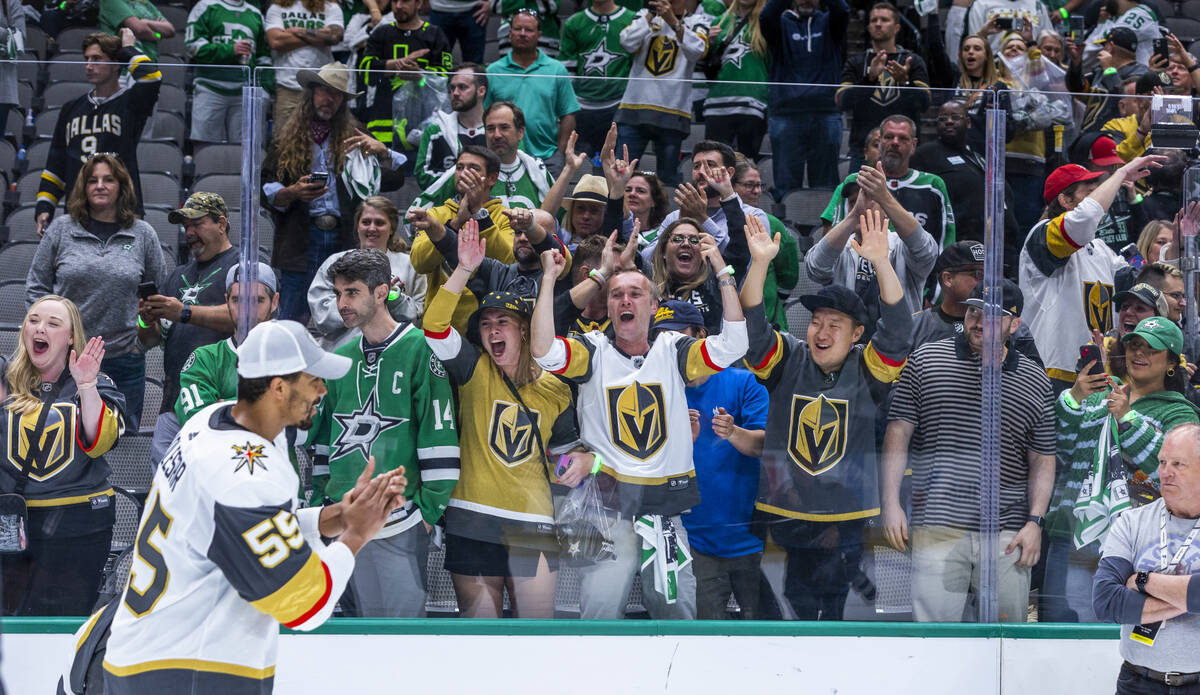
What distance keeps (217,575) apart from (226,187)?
6.76ft

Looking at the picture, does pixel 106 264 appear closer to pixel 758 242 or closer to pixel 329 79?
pixel 329 79

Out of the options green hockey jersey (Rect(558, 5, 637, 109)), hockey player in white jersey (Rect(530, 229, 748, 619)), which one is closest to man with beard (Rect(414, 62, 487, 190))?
hockey player in white jersey (Rect(530, 229, 748, 619))

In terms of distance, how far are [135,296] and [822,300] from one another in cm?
260

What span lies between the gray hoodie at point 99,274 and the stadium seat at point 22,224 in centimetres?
5

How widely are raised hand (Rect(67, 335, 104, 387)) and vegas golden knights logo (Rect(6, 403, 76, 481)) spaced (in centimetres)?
10

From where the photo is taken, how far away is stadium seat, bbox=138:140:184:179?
4.84m

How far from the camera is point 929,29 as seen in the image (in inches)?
318

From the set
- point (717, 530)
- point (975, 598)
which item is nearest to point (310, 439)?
point (717, 530)

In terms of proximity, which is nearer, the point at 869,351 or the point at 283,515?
the point at 283,515

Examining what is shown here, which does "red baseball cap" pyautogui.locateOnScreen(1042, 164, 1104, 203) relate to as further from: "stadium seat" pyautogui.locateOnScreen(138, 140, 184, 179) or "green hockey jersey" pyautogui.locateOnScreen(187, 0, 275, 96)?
"green hockey jersey" pyautogui.locateOnScreen(187, 0, 275, 96)

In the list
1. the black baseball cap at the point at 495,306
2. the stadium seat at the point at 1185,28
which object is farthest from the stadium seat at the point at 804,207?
the stadium seat at the point at 1185,28

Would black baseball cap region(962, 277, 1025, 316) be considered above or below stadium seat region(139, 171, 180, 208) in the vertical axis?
below

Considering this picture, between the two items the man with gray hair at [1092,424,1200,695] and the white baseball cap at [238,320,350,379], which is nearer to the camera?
the white baseball cap at [238,320,350,379]

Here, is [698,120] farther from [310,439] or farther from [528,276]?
[310,439]
